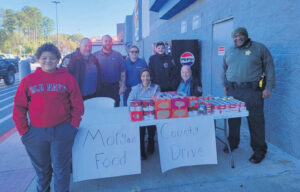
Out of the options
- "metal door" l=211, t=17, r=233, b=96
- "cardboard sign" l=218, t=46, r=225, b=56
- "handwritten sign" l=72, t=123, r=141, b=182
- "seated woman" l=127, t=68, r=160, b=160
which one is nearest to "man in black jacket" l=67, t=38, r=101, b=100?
"seated woman" l=127, t=68, r=160, b=160

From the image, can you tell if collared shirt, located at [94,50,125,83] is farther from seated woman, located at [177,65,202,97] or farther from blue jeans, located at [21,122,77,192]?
blue jeans, located at [21,122,77,192]

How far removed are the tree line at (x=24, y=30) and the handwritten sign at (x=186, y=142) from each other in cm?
5148

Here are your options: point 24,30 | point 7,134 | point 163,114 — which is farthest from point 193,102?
point 24,30

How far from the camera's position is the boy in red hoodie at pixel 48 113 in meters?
2.18

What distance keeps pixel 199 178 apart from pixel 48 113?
196 centimetres

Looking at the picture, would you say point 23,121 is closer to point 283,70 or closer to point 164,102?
point 164,102

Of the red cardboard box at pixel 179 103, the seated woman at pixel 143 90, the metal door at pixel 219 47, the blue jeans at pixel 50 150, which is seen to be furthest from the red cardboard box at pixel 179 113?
the metal door at pixel 219 47

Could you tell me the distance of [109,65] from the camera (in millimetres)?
4324

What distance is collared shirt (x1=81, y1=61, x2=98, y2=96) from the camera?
384cm

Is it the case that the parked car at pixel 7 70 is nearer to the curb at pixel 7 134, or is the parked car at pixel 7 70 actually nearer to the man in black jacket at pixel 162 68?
the curb at pixel 7 134

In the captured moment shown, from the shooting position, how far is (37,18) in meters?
100

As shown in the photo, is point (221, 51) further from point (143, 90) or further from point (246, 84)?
point (143, 90)

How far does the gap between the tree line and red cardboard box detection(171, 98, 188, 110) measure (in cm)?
5150

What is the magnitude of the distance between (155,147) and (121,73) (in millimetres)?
1546
